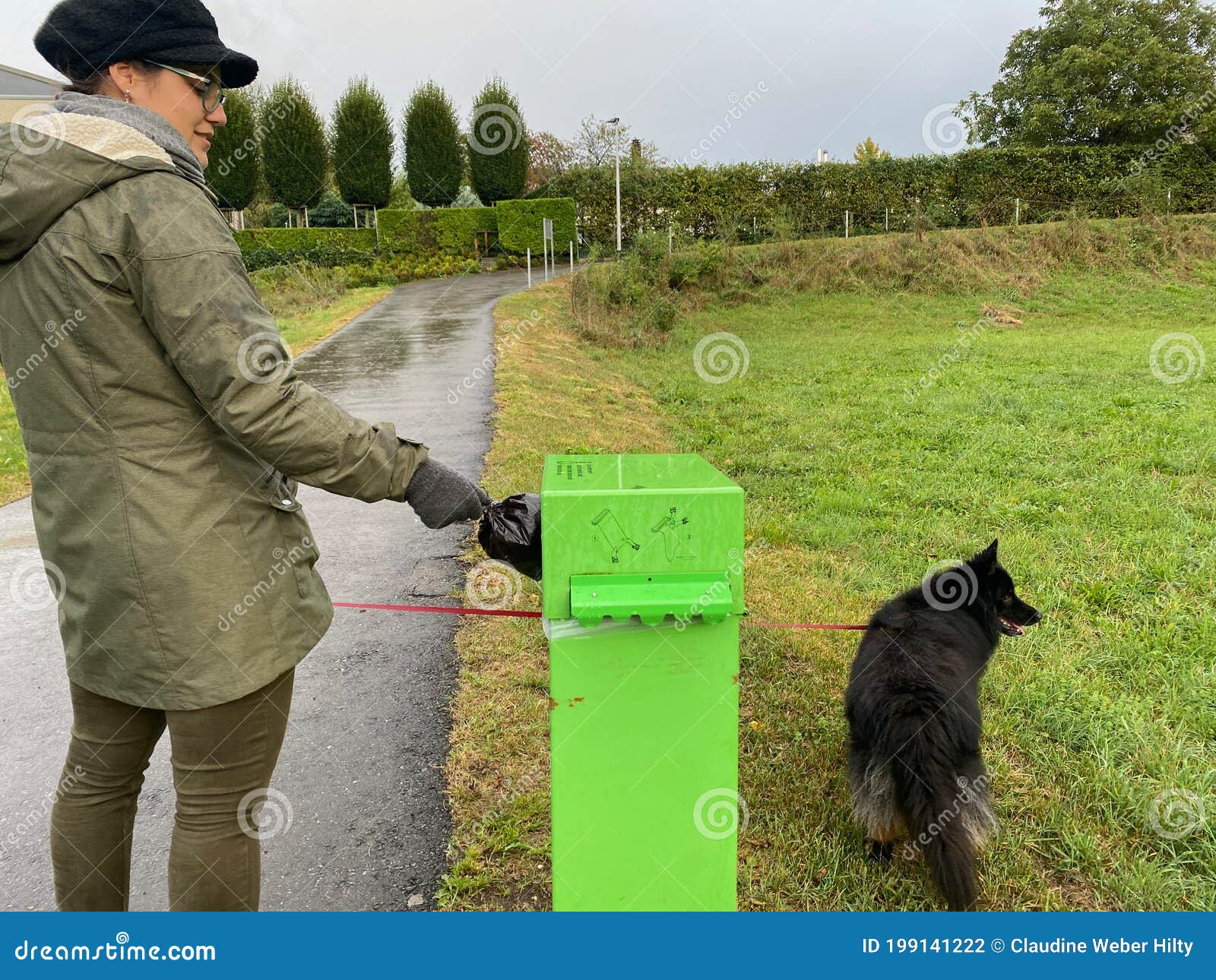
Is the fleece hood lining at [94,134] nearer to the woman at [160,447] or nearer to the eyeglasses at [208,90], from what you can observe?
the woman at [160,447]

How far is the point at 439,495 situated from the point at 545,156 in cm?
4503

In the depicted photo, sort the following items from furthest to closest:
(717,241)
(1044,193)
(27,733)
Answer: (1044,193), (717,241), (27,733)

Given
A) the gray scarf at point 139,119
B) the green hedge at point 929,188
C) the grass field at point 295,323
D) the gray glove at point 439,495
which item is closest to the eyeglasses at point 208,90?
the gray scarf at point 139,119

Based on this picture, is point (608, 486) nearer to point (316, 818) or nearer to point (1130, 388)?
point (316, 818)

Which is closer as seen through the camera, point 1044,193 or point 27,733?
point 27,733

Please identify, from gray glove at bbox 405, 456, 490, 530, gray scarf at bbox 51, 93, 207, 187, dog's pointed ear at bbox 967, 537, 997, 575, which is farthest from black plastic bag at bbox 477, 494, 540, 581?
dog's pointed ear at bbox 967, 537, 997, 575

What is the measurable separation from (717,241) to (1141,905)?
18.6 meters

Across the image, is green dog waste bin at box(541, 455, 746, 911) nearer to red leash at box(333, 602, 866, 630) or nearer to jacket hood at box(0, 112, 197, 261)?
red leash at box(333, 602, 866, 630)

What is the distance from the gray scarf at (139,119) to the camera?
59.4 inches

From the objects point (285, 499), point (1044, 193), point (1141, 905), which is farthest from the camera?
point (1044, 193)

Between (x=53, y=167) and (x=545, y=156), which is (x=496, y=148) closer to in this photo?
(x=545, y=156)

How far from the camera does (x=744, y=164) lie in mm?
27703

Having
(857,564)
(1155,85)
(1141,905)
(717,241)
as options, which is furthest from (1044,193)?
(1141,905)

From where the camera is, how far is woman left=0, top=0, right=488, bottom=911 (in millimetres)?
1449
